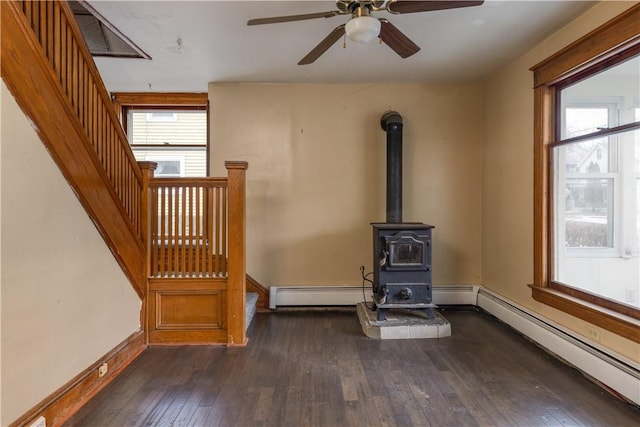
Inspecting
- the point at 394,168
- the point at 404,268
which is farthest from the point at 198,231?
the point at 394,168

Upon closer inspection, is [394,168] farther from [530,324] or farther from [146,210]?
[146,210]

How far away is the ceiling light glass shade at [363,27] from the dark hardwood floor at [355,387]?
221 centimetres

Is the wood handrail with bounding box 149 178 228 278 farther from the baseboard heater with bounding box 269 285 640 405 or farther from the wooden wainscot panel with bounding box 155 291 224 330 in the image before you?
the baseboard heater with bounding box 269 285 640 405

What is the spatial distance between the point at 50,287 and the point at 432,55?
352cm

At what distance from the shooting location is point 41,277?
1.76 m

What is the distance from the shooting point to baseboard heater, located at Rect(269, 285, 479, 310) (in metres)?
3.96

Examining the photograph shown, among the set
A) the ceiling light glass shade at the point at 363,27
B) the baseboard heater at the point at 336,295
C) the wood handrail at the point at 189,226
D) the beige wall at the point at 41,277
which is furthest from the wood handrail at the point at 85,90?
the baseboard heater at the point at 336,295

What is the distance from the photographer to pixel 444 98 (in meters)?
4.03

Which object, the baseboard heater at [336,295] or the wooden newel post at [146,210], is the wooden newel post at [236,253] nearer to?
the wooden newel post at [146,210]

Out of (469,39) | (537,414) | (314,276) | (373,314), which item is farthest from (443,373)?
(469,39)

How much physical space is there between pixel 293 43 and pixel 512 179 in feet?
8.33

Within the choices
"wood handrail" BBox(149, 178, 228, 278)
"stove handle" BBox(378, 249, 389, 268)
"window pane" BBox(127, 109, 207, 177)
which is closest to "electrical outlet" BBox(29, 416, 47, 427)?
"wood handrail" BBox(149, 178, 228, 278)

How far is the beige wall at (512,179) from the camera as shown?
2.97 meters

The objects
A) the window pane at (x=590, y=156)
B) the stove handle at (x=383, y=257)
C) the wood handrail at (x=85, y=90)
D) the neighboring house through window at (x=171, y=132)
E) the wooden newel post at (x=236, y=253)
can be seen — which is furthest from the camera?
the neighboring house through window at (x=171, y=132)
